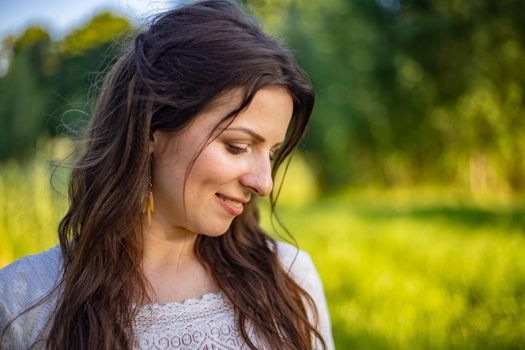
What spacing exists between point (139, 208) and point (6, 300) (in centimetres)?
43

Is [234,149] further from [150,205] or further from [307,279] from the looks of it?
[307,279]

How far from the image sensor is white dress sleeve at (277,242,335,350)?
1784mm

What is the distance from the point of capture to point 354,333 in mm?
→ 3184

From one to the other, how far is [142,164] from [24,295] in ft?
1.58

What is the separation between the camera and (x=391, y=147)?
37.0 ft

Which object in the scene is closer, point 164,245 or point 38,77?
point 164,245

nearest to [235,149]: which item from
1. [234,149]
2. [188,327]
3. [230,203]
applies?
[234,149]

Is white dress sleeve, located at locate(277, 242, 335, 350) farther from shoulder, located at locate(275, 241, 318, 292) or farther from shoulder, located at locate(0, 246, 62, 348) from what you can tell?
shoulder, located at locate(0, 246, 62, 348)

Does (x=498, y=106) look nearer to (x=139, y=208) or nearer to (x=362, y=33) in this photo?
(x=362, y=33)

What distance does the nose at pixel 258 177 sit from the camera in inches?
60.2

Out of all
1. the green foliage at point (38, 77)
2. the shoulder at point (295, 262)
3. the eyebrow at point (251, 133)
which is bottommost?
the shoulder at point (295, 262)

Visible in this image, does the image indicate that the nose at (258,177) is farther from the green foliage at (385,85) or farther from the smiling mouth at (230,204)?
the green foliage at (385,85)

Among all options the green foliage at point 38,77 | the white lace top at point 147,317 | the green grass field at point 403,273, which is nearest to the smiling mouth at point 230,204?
the white lace top at point 147,317

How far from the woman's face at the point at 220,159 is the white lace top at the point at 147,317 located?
0.23 metres
